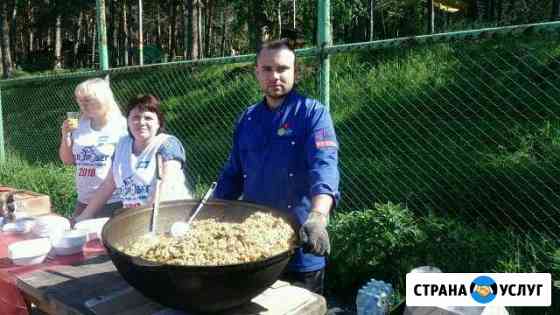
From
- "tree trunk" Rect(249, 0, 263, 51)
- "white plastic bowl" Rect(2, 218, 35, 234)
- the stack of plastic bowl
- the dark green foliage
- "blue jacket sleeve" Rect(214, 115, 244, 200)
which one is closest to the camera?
"blue jacket sleeve" Rect(214, 115, 244, 200)

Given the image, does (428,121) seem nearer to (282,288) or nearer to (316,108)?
(316,108)

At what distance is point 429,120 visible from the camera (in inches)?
238

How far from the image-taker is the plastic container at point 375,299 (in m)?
2.83

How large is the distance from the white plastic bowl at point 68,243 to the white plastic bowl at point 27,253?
7 cm

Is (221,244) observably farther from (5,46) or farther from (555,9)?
(5,46)

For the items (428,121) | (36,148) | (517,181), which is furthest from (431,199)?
(36,148)

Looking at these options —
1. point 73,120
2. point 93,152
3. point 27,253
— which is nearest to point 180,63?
point 73,120

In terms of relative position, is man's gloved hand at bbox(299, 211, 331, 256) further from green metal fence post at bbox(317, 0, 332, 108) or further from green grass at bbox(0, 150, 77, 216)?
green grass at bbox(0, 150, 77, 216)

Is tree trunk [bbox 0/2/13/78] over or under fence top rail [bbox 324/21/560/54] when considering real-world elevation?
over

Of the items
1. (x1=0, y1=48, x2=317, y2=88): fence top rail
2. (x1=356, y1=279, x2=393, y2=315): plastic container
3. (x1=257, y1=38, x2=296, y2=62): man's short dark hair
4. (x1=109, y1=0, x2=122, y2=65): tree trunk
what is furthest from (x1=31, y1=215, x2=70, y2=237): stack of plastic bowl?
(x1=109, y1=0, x2=122, y2=65): tree trunk

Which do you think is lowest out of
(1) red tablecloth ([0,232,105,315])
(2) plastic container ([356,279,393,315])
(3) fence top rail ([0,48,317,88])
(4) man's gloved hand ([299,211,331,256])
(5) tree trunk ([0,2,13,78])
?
(2) plastic container ([356,279,393,315])

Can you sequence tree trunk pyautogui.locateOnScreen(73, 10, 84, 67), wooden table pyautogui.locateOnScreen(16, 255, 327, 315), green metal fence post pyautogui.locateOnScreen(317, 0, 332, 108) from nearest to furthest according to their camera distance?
wooden table pyautogui.locateOnScreen(16, 255, 327, 315), green metal fence post pyautogui.locateOnScreen(317, 0, 332, 108), tree trunk pyautogui.locateOnScreen(73, 10, 84, 67)

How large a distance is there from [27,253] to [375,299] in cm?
188

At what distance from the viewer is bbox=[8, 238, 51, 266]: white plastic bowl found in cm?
223
